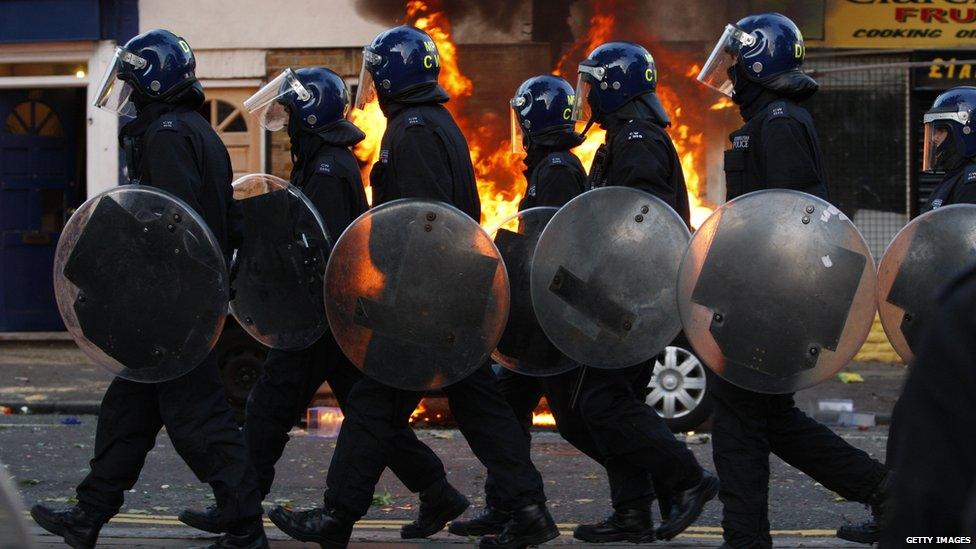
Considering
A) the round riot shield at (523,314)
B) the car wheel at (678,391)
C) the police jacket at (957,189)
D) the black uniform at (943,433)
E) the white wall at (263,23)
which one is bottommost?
the car wheel at (678,391)

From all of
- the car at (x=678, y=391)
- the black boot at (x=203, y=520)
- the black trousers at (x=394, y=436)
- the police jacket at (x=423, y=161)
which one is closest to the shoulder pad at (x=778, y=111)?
the police jacket at (x=423, y=161)

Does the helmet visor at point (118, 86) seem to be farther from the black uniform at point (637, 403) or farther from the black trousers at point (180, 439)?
the black uniform at point (637, 403)

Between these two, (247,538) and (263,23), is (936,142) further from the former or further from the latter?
(263,23)

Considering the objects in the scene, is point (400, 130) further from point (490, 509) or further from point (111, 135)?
point (111, 135)

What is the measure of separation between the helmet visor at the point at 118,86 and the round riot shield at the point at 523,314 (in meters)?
1.53

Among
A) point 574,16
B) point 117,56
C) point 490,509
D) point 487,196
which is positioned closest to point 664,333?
point 490,509

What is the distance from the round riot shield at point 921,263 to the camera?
16.6 ft

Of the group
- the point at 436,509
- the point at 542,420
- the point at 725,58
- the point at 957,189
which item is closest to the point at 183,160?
the point at 436,509

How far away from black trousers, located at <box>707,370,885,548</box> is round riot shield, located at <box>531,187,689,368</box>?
1.07ft

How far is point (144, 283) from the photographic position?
485cm

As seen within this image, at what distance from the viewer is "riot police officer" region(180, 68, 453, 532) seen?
551cm

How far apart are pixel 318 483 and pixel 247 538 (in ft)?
7.50

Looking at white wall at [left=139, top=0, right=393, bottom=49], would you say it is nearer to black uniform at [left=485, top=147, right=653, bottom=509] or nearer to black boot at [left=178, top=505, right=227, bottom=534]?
black uniform at [left=485, top=147, right=653, bottom=509]

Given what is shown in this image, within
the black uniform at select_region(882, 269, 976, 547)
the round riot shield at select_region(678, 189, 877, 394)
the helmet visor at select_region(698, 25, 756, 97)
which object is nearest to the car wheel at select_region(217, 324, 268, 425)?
the helmet visor at select_region(698, 25, 756, 97)
